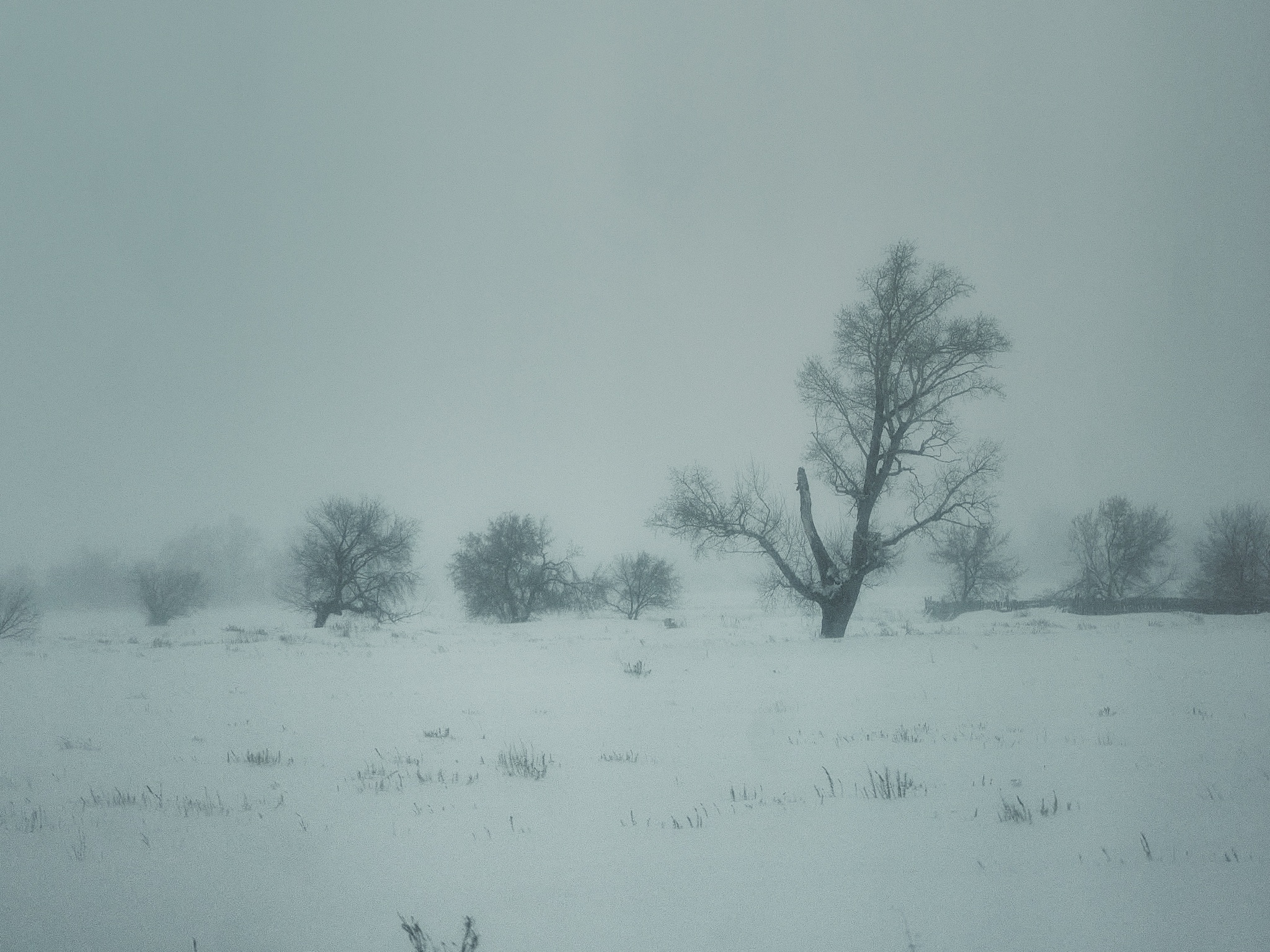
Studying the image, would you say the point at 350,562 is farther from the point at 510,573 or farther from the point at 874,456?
the point at 874,456

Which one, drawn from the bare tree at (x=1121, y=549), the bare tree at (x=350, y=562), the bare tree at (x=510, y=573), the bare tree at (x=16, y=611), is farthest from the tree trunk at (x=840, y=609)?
the bare tree at (x=16, y=611)

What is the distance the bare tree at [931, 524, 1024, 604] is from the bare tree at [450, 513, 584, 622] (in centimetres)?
2212

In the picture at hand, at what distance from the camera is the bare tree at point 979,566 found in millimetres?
35719

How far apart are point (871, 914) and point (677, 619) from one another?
92.2ft

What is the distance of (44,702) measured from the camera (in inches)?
364

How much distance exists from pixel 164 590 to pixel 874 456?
132 feet

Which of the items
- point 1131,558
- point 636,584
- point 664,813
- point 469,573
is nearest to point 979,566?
point 1131,558

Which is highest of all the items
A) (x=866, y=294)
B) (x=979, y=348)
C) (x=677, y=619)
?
(x=866, y=294)

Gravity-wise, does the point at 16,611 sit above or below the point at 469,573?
below

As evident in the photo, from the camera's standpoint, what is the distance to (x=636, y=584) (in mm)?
37969

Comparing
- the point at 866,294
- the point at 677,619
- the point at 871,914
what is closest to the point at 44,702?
the point at 871,914

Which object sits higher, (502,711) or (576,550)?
(576,550)

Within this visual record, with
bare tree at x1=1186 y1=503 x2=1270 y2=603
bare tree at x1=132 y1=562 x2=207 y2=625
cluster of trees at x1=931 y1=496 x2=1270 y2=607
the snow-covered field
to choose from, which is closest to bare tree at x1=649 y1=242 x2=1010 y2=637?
the snow-covered field

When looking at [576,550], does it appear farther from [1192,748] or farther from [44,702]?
[1192,748]
